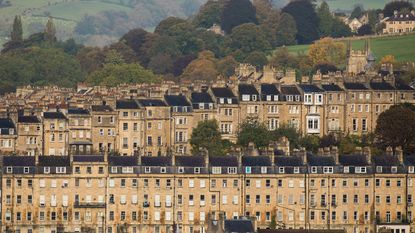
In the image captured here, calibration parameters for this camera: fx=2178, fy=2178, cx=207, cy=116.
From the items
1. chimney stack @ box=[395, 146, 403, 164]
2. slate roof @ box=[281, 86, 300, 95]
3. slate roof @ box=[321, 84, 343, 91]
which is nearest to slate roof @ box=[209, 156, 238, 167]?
chimney stack @ box=[395, 146, 403, 164]

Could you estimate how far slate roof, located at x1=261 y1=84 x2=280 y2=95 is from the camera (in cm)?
15200

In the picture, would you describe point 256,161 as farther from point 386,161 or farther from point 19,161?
point 19,161

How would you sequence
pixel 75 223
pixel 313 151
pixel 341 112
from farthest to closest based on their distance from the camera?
pixel 341 112, pixel 313 151, pixel 75 223

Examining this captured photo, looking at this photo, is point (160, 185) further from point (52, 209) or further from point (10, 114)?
point (10, 114)

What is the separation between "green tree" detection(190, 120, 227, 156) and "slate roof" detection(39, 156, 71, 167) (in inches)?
580

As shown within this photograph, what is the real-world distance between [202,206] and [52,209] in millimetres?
8461

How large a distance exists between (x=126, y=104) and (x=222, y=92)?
28.3ft

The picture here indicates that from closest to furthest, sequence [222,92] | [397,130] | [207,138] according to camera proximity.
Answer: [397,130], [207,138], [222,92]

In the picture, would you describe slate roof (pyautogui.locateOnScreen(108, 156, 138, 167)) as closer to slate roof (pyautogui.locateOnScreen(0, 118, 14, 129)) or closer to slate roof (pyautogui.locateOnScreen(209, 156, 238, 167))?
slate roof (pyautogui.locateOnScreen(209, 156, 238, 167))

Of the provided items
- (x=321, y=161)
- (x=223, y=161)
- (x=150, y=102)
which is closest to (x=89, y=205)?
(x=223, y=161)

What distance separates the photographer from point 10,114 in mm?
141750

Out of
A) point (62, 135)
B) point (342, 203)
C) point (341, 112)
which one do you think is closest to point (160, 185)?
point (342, 203)

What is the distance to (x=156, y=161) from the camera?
4872 inches

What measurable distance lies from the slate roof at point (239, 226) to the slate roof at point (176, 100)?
37.1m
